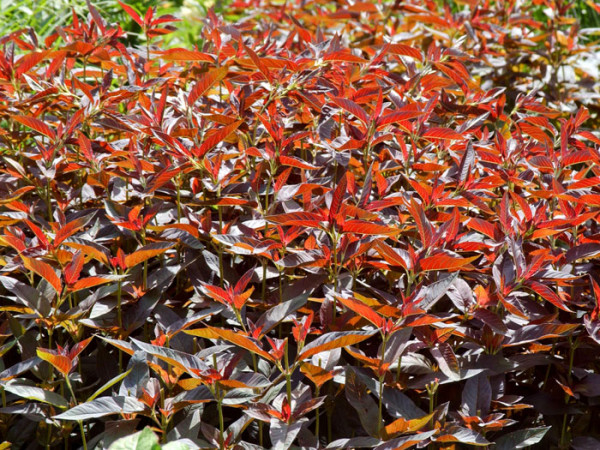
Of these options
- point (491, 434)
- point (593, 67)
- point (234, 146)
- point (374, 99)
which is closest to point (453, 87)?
point (374, 99)

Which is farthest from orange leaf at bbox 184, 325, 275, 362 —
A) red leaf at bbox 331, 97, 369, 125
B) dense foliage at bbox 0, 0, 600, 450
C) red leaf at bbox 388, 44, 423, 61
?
red leaf at bbox 388, 44, 423, 61

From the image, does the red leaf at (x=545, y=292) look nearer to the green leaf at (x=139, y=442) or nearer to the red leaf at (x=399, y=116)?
the red leaf at (x=399, y=116)

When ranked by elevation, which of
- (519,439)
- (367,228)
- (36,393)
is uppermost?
(367,228)

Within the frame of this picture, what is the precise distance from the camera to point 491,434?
1.62 meters

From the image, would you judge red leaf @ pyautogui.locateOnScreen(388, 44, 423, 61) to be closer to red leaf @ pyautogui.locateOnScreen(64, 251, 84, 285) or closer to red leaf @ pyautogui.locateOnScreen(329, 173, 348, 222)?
red leaf @ pyautogui.locateOnScreen(329, 173, 348, 222)

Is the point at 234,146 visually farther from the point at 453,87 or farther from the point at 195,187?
the point at 453,87

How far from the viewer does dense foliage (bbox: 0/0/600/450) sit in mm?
1436

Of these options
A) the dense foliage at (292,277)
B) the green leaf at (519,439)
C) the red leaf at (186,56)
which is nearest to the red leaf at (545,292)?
the dense foliage at (292,277)

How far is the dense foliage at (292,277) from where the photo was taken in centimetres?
144

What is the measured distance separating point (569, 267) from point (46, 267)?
1263 millimetres

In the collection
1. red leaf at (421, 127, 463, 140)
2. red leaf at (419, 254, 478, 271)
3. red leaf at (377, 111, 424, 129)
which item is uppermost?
red leaf at (377, 111, 424, 129)

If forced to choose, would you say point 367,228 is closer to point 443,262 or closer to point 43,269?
point 443,262

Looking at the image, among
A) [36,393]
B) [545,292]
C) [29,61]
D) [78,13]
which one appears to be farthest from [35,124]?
[78,13]

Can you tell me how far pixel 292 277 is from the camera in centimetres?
174
